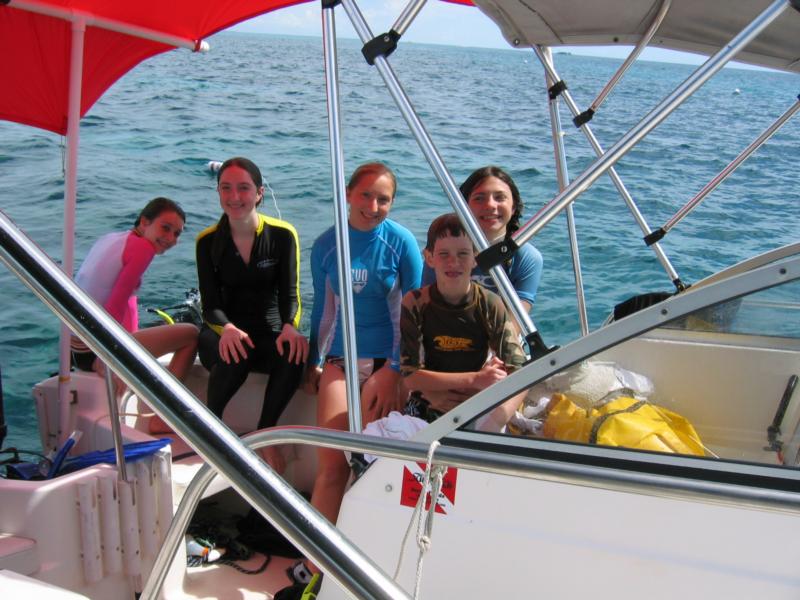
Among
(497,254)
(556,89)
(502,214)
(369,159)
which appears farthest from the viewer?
(369,159)

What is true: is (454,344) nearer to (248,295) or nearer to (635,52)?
(248,295)

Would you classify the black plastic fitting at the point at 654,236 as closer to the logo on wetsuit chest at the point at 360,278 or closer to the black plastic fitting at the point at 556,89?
the black plastic fitting at the point at 556,89

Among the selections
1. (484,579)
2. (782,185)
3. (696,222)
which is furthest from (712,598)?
(782,185)

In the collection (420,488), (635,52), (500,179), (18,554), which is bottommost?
(18,554)

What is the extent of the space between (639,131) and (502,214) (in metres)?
1.02

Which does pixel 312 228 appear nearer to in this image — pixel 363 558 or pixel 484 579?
pixel 484 579

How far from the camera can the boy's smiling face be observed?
97.0 inches

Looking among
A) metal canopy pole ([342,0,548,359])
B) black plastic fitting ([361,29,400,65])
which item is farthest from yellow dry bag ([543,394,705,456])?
black plastic fitting ([361,29,400,65])

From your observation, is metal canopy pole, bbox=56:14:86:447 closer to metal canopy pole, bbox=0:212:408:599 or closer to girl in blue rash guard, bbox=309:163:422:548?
girl in blue rash guard, bbox=309:163:422:548

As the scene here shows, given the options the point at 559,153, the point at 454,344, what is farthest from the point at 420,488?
the point at 559,153

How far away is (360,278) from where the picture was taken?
2998 mm

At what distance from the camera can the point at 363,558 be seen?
0.99 m

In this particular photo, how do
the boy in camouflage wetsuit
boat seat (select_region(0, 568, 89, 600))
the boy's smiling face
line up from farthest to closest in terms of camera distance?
the boy's smiling face → the boy in camouflage wetsuit → boat seat (select_region(0, 568, 89, 600))

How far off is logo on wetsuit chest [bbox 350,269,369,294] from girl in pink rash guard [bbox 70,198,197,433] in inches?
36.6
